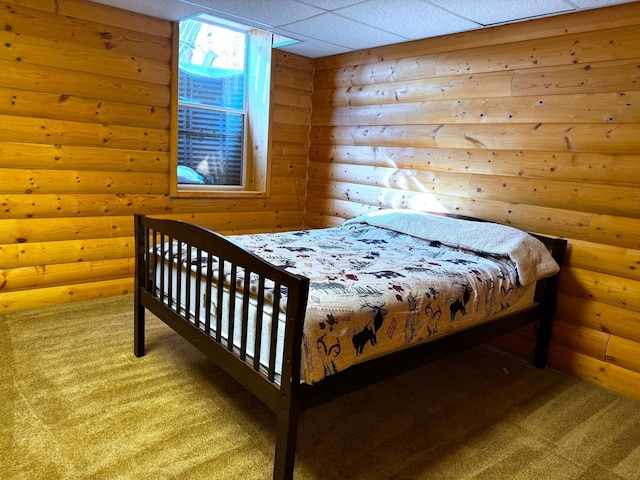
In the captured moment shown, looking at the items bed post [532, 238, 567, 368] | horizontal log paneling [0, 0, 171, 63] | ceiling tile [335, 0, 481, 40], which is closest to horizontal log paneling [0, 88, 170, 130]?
horizontal log paneling [0, 0, 171, 63]

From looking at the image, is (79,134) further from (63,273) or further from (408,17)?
(408,17)

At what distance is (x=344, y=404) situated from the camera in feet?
7.70

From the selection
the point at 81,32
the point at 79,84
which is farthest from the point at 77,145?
the point at 81,32

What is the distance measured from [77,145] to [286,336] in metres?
2.53

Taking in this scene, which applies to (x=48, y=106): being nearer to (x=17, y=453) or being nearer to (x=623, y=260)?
(x=17, y=453)

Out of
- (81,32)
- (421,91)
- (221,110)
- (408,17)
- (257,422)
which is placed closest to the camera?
(257,422)

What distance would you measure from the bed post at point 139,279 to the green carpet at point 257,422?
3.3 inches

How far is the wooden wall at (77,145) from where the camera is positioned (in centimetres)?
301

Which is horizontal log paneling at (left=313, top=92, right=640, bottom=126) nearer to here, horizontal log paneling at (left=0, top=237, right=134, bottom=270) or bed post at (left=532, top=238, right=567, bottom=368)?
bed post at (left=532, top=238, right=567, bottom=368)

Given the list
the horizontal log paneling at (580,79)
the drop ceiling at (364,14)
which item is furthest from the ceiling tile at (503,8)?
the horizontal log paneling at (580,79)

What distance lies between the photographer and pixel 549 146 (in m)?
2.84

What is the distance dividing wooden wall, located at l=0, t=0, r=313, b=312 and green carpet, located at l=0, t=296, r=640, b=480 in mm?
594

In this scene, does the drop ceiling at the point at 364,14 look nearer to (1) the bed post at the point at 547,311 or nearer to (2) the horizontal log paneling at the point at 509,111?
(2) the horizontal log paneling at the point at 509,111

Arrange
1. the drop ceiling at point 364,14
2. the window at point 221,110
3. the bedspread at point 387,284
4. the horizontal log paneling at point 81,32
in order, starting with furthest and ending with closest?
the window at point 221,110 → the horizontal log paneling at point 81,32 → the drop ceiling at point 364,14 → the bedspread at point 387,284
